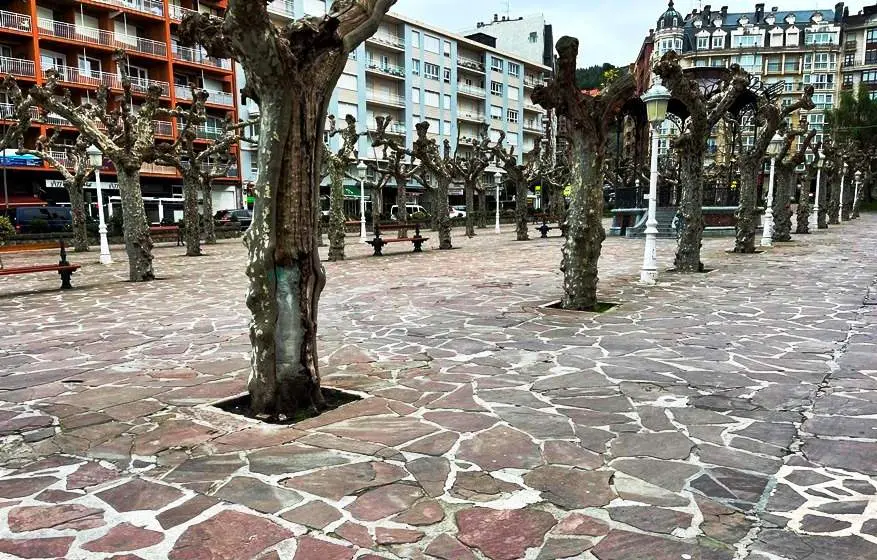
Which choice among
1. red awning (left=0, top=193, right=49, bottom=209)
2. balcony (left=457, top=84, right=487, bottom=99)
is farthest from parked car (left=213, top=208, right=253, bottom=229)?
balcony (left=457, top=84, right=487, bottom=99)

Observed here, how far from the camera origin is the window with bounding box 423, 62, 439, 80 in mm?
59000

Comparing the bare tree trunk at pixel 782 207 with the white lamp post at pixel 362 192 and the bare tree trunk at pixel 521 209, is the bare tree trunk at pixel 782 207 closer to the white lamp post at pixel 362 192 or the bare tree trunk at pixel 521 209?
the bare tree trunk at pixel 521 209

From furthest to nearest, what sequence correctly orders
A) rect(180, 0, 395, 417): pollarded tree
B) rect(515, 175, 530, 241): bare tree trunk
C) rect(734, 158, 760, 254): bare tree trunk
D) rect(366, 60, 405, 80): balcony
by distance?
rect(366, 60, 405, 80): balcony
rect(515, 175, 530, 241): bare tree trunk
rect(734, 158, 760, 254): bare tree trunk
rect(180, 0, 395, 417): pollarded tree

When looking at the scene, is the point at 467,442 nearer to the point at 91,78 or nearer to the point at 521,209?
the point at 521,209

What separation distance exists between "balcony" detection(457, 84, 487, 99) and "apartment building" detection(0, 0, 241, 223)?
82.2ft

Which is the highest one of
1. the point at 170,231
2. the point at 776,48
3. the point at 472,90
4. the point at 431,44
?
the point at 776,48

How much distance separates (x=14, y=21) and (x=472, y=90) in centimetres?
4121

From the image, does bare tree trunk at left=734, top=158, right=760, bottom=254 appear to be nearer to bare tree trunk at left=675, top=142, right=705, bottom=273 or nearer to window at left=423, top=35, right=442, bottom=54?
bare tree trunk at left=675, top=142, right=705, bottom=273

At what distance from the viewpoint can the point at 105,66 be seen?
41531 mm

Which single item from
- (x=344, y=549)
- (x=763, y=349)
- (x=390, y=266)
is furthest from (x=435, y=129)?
(x=344, y=549)

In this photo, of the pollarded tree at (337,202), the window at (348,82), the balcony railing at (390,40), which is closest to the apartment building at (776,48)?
the balcony railing at (390,40)

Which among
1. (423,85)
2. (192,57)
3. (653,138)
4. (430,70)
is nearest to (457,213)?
(423,85)

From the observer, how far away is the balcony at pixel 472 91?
63.9m

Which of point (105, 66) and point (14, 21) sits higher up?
point (14, 21)
